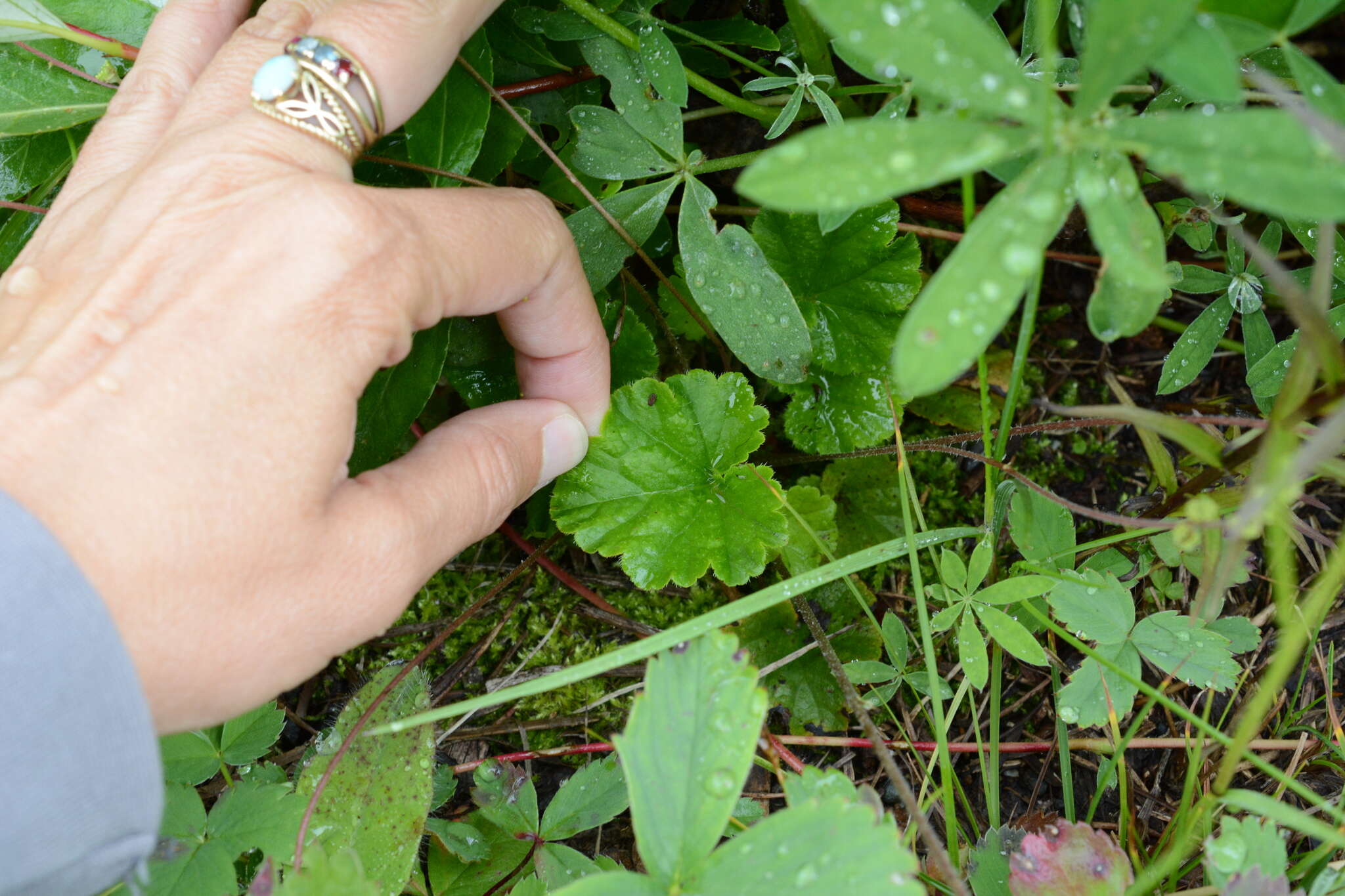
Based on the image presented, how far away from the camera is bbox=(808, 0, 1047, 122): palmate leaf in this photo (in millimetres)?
1146

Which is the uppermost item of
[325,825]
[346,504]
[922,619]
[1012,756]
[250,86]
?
[250,86]

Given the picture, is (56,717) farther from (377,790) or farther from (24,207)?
(24,207)

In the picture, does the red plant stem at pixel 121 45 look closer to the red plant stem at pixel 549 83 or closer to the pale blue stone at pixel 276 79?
the pale blue stone at pixel 276 79

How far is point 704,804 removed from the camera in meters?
1.47

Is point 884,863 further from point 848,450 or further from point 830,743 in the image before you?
point 848,450

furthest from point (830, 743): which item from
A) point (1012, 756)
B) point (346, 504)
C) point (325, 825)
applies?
point (346, 504)

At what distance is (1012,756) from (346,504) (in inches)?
74.4

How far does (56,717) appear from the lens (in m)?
1.31

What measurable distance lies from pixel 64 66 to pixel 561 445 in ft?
4.76

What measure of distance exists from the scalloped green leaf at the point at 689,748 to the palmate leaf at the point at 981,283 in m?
0.68

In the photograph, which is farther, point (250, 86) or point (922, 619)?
point (922, 619)

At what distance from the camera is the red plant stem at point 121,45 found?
1.96m

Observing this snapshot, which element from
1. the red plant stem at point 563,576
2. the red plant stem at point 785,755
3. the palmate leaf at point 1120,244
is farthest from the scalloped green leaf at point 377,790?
the palmate leaf at point 1120,244

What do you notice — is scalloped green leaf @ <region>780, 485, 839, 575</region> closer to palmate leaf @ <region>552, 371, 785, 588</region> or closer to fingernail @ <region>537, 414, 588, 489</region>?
palmate leaf @ <region>552, 371, 785, 588</region>
